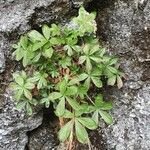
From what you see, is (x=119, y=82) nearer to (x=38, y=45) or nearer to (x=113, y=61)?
(x=113, y=61)

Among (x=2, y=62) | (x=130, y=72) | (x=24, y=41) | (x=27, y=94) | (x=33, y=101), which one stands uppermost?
(x=24, y=41)

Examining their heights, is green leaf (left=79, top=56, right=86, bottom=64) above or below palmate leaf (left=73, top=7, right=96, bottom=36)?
below

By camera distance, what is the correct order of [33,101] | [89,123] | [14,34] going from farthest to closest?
[14,34] < [33,101] < [89,123]

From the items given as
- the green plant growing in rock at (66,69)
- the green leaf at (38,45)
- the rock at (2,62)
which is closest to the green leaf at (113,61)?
the green plant growing in rock at (66,69)

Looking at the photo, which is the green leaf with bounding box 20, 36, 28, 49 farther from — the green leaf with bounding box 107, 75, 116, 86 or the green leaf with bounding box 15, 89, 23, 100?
the green leaf with bounding box 107, 75, 116, 86

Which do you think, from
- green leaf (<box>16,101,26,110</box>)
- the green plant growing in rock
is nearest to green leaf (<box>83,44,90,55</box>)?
the green plant growing in rock

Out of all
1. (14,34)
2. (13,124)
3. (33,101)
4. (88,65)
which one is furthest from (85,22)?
(13,124)
